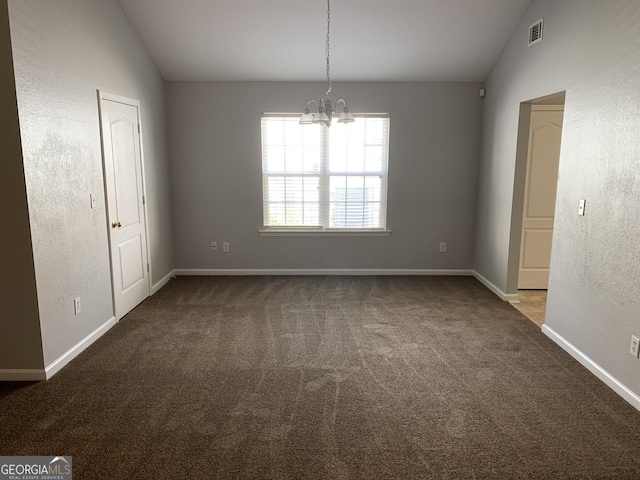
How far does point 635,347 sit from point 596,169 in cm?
123

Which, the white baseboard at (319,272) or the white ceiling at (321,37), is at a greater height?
the white ceiling at (321,37)

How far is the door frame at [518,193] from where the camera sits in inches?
168

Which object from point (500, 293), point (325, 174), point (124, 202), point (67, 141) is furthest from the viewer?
point (325, 174)

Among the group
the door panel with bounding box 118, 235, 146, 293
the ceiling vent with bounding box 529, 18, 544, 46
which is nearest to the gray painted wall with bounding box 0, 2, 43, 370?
the door panel with bounding box 118, 235, 146, 293

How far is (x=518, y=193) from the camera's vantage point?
4.41 meters

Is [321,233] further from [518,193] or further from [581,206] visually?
[581,206]

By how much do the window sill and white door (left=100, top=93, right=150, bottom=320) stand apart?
156 cm

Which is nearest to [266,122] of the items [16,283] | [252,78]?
[252,78]
